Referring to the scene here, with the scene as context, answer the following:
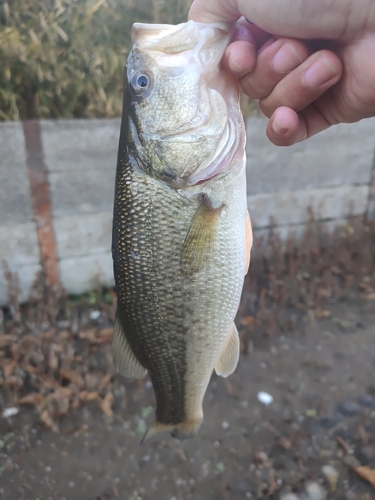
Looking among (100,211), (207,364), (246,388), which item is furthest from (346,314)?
(207,364)

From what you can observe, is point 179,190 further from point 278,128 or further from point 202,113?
point 278,128

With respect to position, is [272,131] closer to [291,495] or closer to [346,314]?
[291,495]

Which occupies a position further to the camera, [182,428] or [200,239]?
[182,428]

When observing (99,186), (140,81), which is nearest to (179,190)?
(140,81)

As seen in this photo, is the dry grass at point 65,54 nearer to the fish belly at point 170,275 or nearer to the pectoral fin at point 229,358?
the fish belly at point 170,275

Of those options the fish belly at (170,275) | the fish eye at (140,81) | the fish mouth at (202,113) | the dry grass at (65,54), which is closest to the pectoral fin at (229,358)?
the fish belly at (170,275)

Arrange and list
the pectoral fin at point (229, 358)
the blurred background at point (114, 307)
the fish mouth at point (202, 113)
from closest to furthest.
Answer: the fish mouth at point (202, 113)
the pectoral fin at point (229, 358)
the blurred background at point (114, 307)

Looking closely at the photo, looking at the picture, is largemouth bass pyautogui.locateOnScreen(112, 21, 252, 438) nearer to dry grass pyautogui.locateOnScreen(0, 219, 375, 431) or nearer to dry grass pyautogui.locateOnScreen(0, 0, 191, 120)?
dry grass pyautogui.locateOnScreen(0, 219, 375, 431)

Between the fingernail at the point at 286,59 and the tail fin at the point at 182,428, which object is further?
the tail fin at the point at 182,428
